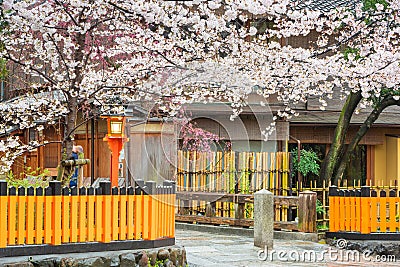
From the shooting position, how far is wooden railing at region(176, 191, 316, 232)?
1581 cm

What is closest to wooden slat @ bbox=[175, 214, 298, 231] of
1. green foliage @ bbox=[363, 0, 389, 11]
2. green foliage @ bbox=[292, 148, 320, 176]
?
green foliage @ bbox=[292, 148, 320, 176]

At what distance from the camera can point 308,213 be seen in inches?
620

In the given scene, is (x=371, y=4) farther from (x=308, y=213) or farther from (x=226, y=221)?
(x=226, y=221)

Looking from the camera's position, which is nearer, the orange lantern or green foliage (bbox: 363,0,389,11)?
the orange lantern

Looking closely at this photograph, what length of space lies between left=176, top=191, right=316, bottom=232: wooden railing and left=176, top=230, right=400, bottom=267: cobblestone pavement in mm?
761

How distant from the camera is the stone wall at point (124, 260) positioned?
32.4 feet

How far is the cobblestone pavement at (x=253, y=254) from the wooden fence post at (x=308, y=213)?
1.83 ft

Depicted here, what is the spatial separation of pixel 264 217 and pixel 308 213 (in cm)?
235

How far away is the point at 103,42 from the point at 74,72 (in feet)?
17.6

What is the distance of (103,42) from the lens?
712 inches

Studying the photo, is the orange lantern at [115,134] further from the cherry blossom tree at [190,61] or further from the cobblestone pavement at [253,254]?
the cobblestone pavement at [253,254]

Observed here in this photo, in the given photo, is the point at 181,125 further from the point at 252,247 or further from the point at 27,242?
the point at 27,242

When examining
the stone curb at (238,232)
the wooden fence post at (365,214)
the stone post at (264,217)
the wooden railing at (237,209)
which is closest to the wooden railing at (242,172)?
the wooden railing at (237,209)

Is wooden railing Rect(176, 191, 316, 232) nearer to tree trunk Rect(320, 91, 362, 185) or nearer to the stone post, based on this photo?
tree trunk Rect(320, 91, 362, 185)
